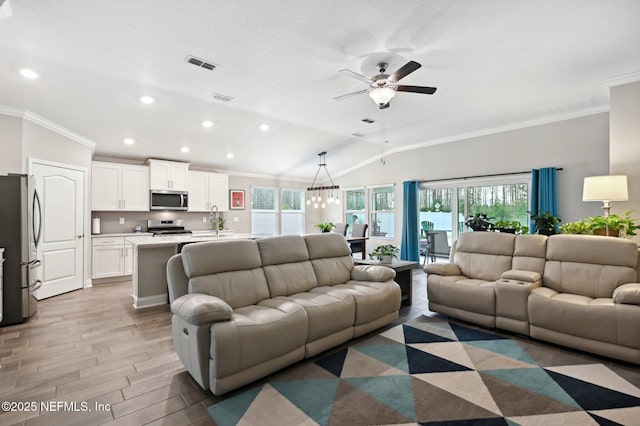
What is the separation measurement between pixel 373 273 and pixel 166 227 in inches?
194

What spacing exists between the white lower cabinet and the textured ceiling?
1746 mm

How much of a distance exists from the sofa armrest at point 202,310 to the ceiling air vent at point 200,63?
247 centimetres

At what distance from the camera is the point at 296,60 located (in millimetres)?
3365

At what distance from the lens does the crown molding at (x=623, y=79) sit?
3768 mm

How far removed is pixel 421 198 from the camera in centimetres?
718

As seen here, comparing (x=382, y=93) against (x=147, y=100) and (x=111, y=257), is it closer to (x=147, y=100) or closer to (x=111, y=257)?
(x=147, y=100)

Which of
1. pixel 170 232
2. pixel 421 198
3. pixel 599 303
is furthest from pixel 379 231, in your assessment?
pixel 599 303

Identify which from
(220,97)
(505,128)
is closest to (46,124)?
(220,97)

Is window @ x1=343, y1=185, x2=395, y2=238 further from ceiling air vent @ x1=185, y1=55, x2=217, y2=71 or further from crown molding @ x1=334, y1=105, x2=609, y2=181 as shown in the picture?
ceiling air vent @ x1=185, y1=55, x2=217, y2=71

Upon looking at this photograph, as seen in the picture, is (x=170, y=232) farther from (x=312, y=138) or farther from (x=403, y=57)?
(x=403, y=57)

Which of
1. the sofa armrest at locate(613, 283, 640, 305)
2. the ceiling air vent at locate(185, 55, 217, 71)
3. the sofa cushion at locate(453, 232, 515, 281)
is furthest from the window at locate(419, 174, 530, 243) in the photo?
the ceiling air vent at locate(185, 55, 217, 71)

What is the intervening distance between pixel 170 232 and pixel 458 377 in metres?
6.04

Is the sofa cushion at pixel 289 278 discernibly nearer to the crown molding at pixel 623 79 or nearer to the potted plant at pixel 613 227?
the potted plant at pixel 613 227

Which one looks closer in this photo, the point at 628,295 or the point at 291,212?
the point at 628,295
